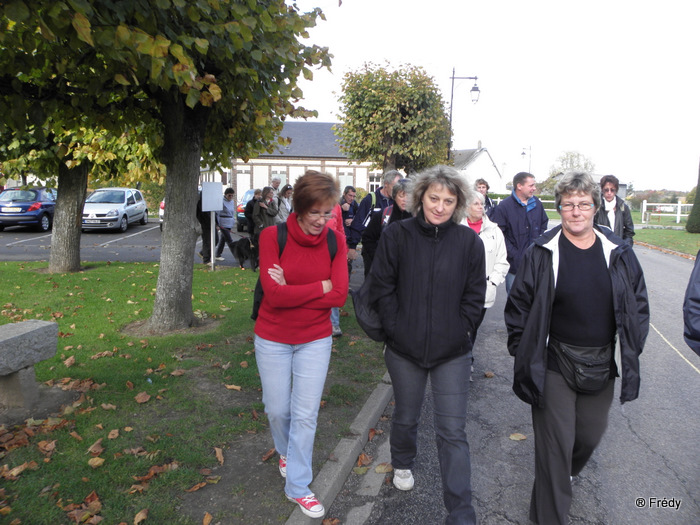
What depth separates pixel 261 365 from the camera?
3.21 metres

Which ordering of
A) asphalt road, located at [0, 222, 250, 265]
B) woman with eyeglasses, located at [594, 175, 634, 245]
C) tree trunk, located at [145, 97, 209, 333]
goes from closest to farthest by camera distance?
tree trunk, located at [145, 97, 209, 333], woman with eyeglasses, located at [594, 175, 634, 245], asphalt road, located at [0, 222, 250, 265]

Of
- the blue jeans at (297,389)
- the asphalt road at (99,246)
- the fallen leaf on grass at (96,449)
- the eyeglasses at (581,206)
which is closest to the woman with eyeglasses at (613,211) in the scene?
the eyeglasses at (581,206)

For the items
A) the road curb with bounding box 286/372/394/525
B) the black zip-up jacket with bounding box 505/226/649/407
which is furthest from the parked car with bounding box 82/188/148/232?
the black zip-up jacket with bounding box 505/226/649/407

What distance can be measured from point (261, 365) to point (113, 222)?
835 inches

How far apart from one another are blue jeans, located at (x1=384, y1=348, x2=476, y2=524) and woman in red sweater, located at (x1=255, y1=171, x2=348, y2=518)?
48 cm

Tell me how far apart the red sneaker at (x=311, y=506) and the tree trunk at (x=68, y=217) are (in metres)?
9.90

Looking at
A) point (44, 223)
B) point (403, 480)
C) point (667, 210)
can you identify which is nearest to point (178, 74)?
point (403, 480)

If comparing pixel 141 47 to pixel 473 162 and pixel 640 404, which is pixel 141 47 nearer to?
pixel 640 404

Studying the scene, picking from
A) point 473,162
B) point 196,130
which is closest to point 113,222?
point 196,130

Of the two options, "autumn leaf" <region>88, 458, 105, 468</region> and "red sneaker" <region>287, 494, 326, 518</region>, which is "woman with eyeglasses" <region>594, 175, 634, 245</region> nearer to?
"red sneaker" <region>287, 494, 326, 518</region>

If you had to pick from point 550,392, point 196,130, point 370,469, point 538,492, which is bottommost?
point 370,469

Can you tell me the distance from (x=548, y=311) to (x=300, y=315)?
1346 mm

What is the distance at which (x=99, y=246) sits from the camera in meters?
18.1

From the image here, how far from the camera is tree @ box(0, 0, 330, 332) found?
4203 mm
